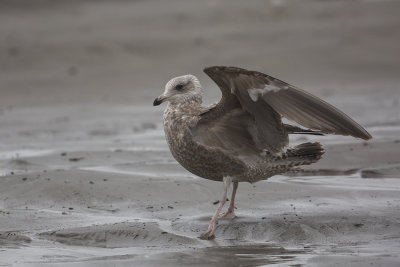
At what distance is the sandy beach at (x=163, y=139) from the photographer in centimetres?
587

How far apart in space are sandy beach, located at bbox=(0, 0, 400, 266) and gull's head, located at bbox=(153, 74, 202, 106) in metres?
0.85

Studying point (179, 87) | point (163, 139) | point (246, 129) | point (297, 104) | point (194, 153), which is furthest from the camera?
point (163, 139)

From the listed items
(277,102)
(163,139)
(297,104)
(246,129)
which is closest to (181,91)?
(246,129)

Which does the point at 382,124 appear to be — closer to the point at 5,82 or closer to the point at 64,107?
the point at 64,107

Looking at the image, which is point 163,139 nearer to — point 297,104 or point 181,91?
point 181,91

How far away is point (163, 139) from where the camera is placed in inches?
403

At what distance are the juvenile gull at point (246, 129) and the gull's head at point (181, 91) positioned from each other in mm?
12

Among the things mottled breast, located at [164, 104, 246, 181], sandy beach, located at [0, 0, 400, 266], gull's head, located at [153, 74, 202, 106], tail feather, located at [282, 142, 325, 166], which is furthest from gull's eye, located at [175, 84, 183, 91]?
tail feather, located at [282, 142, 325, 166]

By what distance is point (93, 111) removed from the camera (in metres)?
12.7

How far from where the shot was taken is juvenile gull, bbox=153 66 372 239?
6316 millimetres

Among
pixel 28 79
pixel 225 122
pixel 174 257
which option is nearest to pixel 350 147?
pixel 225 122

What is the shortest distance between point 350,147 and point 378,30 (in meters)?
7.59

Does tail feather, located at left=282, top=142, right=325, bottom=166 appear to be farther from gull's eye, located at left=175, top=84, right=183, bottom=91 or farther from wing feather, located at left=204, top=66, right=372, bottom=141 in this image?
gull's eye, located at left=175, top=84, right=183, bottom=91

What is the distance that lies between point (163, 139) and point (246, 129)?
143 inches
